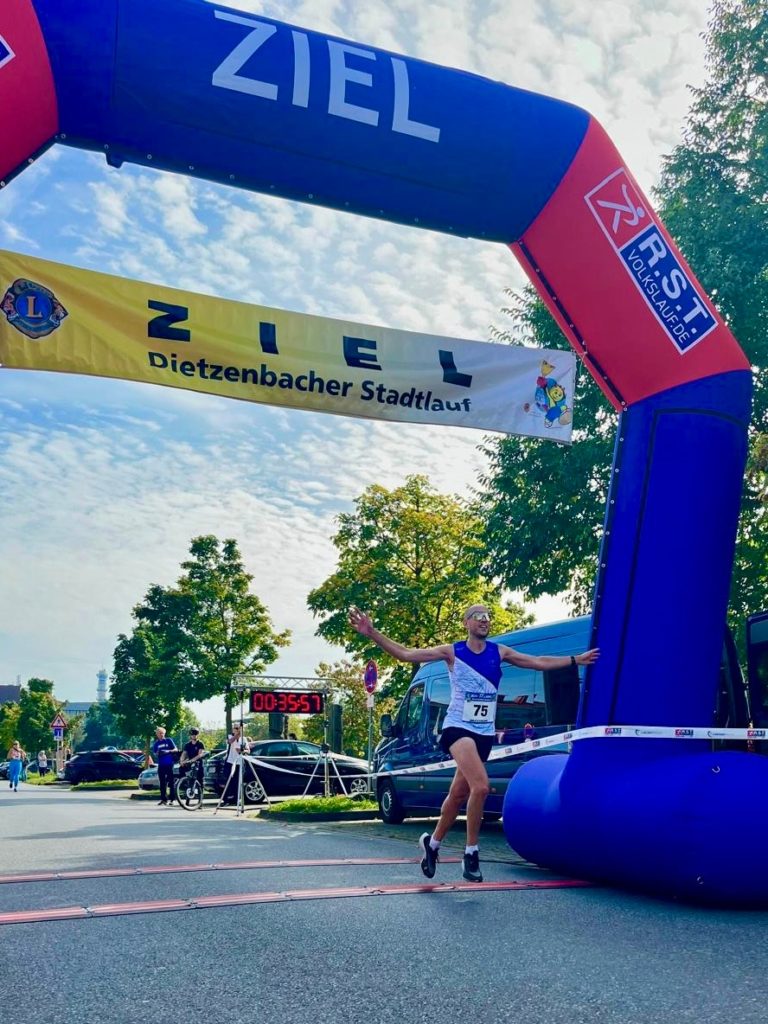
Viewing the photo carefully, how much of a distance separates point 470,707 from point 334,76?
4.54m

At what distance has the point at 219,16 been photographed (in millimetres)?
6836

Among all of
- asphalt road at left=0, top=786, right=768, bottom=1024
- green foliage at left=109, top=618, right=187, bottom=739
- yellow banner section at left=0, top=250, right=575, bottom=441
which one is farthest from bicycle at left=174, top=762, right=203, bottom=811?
green foliage at left=109, top=618, right=187, bottom=739

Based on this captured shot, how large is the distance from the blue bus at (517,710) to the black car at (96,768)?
93.8 feet

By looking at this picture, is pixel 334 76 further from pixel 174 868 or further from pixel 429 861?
pixel 174 868

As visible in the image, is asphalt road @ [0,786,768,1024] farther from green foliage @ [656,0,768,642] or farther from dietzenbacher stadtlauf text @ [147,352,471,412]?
green foliage @ [656,0,768,642]

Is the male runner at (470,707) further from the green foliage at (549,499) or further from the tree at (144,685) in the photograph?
the tree at (144,685)

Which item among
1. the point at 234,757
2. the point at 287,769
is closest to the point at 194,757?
the point at 234,757

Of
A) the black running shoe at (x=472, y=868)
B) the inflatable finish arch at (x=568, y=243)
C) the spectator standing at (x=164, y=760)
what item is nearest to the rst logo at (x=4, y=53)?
the inflatable finish arch at (x=568, y=243)

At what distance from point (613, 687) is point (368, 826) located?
881 cm

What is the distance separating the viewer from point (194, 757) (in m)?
21.9

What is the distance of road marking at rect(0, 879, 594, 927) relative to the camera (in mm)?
5676

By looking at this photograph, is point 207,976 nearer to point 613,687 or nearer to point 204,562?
point 613,687

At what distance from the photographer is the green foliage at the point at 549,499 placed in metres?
18.1

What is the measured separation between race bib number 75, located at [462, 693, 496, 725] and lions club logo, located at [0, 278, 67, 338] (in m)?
4.10
